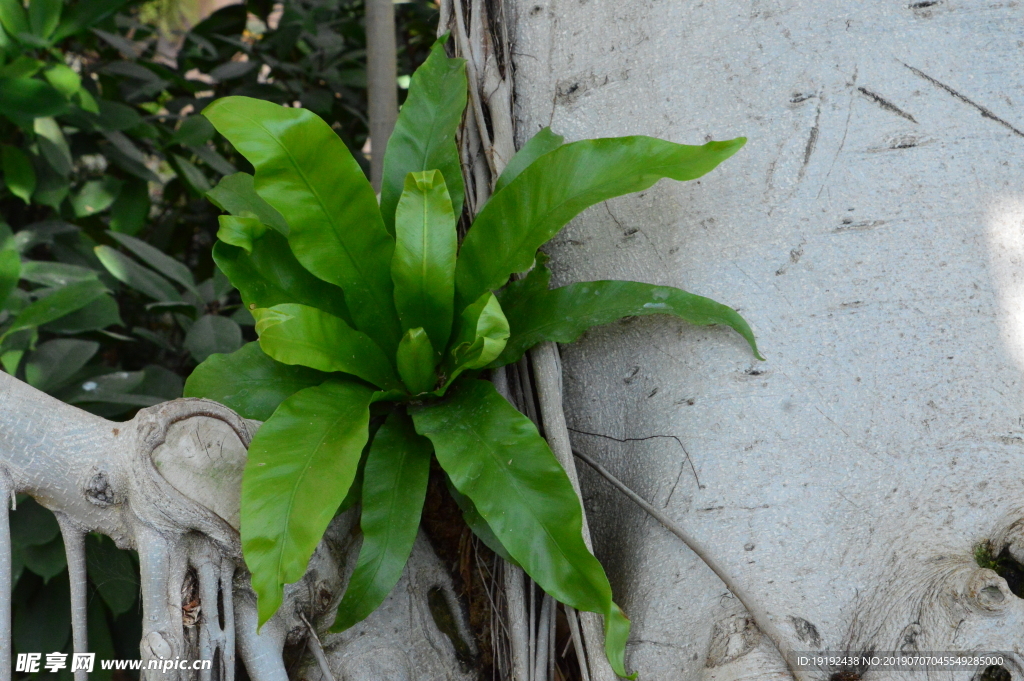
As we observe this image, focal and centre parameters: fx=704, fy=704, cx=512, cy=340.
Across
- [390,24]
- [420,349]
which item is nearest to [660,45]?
[420,349]

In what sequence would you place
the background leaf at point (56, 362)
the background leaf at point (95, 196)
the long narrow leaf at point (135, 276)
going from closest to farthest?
the background leaf at point (56, 362), the long narrow leaf at point (135, 276), the background leaf at point (95, 196)

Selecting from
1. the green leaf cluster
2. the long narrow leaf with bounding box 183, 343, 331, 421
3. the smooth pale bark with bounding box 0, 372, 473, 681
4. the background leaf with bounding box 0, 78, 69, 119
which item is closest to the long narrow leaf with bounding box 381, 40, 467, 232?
the green leaf cluster

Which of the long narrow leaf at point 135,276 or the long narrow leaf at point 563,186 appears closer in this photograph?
the long narrow leaf at point 563,186

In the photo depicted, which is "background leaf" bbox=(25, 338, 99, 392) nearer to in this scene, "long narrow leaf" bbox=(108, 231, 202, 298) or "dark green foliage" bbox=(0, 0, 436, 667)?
"dark green foliage" bbox=(0, 0, 436, 667)

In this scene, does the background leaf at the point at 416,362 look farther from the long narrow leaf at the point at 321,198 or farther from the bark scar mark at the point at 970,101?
the bark scar mark at the point at 970,101

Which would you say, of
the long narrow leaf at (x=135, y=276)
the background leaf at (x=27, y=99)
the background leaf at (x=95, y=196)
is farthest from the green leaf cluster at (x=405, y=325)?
the background leaf at (x=95, y=196)

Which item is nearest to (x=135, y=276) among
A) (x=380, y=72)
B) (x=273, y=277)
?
(x=380, y=72)
